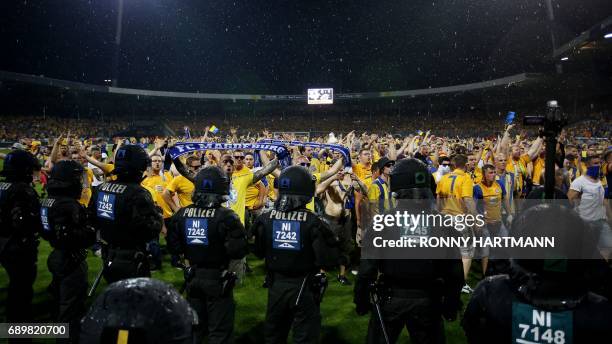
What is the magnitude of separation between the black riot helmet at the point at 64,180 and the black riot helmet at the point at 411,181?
3514 millimetres

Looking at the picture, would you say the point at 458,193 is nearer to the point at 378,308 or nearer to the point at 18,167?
the point at 378,308

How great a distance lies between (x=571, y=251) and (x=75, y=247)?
4631mm

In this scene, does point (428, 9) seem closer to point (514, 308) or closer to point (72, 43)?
point (72, 43)

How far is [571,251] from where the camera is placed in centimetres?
195

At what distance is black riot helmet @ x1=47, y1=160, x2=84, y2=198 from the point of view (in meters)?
4.82

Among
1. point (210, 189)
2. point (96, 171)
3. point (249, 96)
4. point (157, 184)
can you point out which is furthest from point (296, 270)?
point (249, 96)

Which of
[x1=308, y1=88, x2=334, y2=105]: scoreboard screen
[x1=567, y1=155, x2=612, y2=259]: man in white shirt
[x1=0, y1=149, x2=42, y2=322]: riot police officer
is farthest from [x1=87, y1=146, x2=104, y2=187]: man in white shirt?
[x1=308, y1=88, x2=334, y2=105]: scoreboard screen

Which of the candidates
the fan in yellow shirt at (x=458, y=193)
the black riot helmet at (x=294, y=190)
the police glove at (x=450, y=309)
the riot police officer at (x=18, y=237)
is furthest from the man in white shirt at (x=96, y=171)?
the police glove at (x=450, y=309)

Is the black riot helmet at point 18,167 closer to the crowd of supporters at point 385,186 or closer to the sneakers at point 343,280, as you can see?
the crowd of supporters at point 385,186

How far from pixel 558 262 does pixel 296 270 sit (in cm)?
250

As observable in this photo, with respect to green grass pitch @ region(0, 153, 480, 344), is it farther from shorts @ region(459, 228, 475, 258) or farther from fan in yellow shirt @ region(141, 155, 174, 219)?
fan in yellow shirt @ region(141, 155, 174, 219)

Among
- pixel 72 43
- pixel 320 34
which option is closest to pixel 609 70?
pixel 320 34

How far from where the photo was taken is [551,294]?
6.52 feet

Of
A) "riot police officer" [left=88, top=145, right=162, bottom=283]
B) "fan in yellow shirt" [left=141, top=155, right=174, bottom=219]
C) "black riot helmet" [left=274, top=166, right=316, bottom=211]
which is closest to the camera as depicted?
"black riot helmet" [left=274, top=166, right=316, bottom=211]
